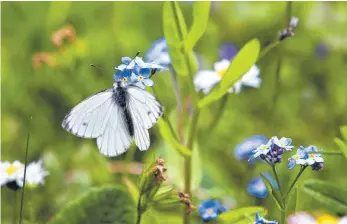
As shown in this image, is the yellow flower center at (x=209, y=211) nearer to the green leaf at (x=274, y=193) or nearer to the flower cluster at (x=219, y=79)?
the green leaf at (x=274, y=193)

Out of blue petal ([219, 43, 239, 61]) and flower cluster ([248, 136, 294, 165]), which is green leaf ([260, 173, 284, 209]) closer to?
flower cluster ([248, 136, 294, 165])

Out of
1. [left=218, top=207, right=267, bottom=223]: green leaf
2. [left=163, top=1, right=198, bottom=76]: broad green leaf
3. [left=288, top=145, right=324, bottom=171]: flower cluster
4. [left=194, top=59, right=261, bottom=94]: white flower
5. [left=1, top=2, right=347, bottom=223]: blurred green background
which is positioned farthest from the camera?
[left=1, top=2, right=347, bottom=223]: blurred green background

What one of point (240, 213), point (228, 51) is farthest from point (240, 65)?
point (228, 51)

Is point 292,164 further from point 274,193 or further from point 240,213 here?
point 240,213

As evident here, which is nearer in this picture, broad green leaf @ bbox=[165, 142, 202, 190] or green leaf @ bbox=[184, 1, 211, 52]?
green leaf @ bbox=[184, 1, 211, 52]

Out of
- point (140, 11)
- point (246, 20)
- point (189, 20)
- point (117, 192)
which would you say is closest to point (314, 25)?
point (246, 20)

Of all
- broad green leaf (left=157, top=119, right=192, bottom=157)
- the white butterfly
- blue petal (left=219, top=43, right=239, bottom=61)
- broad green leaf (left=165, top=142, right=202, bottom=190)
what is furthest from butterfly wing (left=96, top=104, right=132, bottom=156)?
blue petal (left=219, top=43, right=239, bottom=61)
